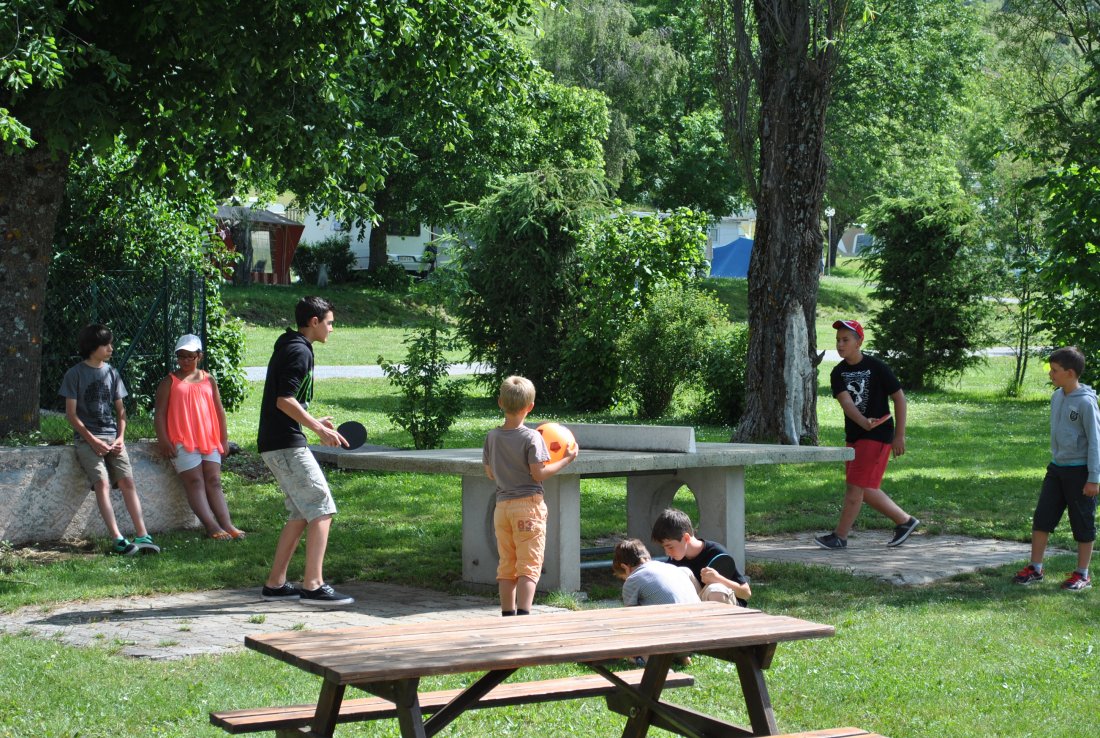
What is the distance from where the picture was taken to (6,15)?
898 centimetres

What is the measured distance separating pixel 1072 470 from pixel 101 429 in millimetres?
6988

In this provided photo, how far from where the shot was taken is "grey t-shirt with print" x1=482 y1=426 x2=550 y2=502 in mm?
7183

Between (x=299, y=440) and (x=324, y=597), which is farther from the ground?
(x=299, y=440)

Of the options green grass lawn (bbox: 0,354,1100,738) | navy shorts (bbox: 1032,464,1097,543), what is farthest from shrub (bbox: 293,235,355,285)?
navy shorts (bbox: 1032,464,1097,543)

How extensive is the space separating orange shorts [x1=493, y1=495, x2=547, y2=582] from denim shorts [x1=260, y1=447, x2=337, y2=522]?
1274 millimetres

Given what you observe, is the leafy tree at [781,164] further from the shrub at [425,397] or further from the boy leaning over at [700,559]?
the boy leaning over at [700,559]

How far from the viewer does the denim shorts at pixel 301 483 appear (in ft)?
26.0

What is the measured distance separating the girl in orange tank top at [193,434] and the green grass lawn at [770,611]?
10.7 inches

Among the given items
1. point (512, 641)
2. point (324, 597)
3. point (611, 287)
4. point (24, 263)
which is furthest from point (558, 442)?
point (611, 287)

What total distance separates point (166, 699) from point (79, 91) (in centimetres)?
588

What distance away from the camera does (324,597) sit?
8.12 metres

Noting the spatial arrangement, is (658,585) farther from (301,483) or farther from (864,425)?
(864,425)

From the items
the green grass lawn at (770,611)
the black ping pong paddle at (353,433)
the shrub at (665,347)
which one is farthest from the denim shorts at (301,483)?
the shrub at (665,347)

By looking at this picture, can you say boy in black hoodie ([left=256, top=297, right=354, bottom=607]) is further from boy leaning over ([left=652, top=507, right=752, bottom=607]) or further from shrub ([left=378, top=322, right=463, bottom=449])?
shrub ([left=378, top=322, right=463, bottom=449])
